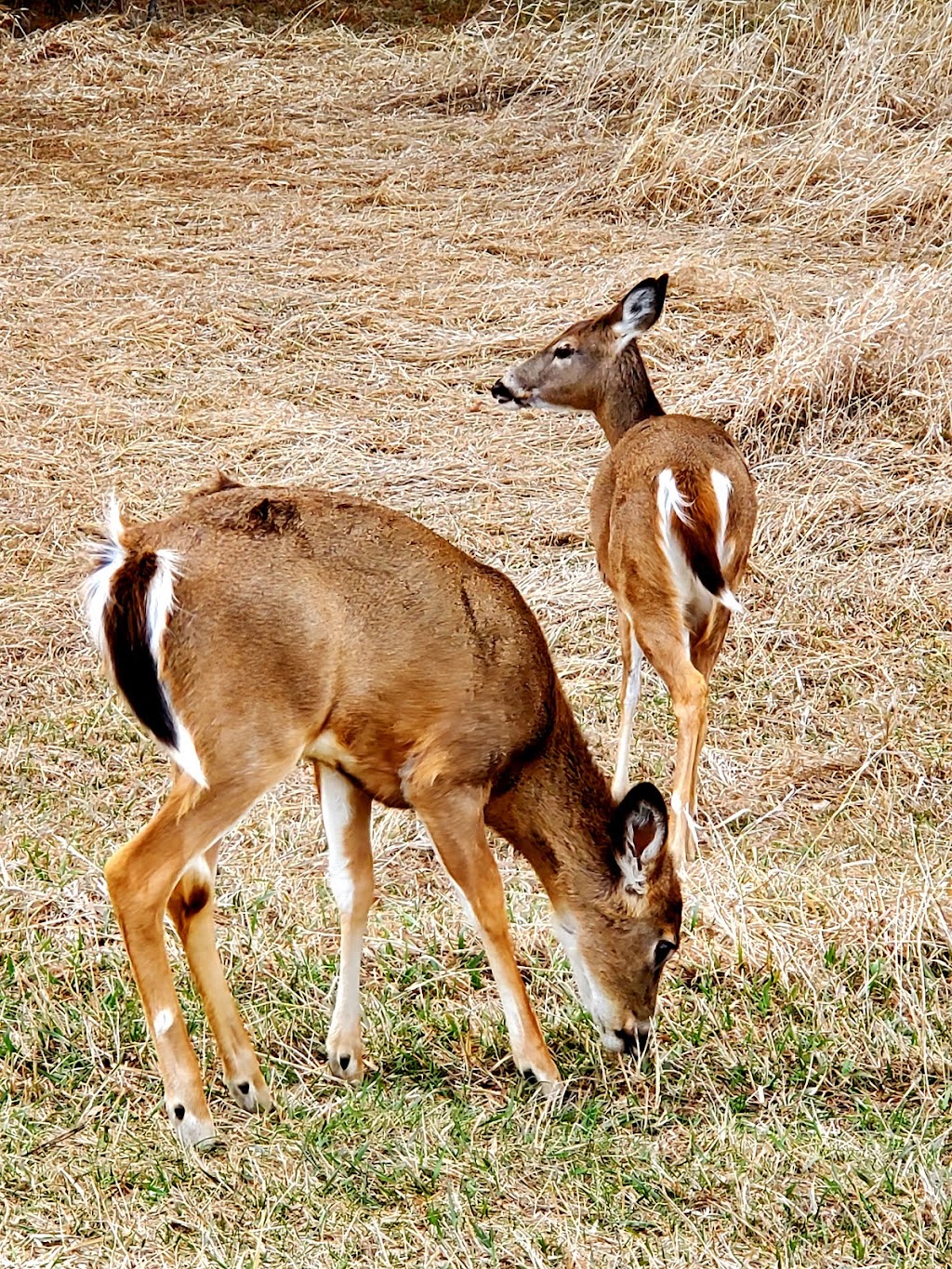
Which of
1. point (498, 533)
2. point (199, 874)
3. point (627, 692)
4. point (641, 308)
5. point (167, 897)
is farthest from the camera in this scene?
point (498, 533)

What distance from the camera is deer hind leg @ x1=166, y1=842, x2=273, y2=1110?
150 inches

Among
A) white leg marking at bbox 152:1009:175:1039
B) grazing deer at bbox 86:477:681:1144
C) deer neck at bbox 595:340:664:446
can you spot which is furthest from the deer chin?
white leg marking at bbox 152:1009:175:1039

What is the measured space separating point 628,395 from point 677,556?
1.52 metres

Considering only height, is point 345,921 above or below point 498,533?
above

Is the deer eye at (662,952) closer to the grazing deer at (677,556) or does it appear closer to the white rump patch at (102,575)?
the grazing deer at (677,556)

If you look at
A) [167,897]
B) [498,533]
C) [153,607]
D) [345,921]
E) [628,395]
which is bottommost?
[498,533]

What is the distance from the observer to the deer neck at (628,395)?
682cm

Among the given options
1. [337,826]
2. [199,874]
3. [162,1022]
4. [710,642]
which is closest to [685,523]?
[710,642]

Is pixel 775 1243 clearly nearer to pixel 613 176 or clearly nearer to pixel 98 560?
pixel 98 560

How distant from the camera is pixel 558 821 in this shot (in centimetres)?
414

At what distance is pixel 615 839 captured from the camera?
4.12 metres

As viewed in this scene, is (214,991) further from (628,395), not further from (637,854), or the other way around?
(628,395)

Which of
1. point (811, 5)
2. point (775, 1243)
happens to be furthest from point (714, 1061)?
point (811, 5)

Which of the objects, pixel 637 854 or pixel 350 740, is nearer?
pixel 350 740
